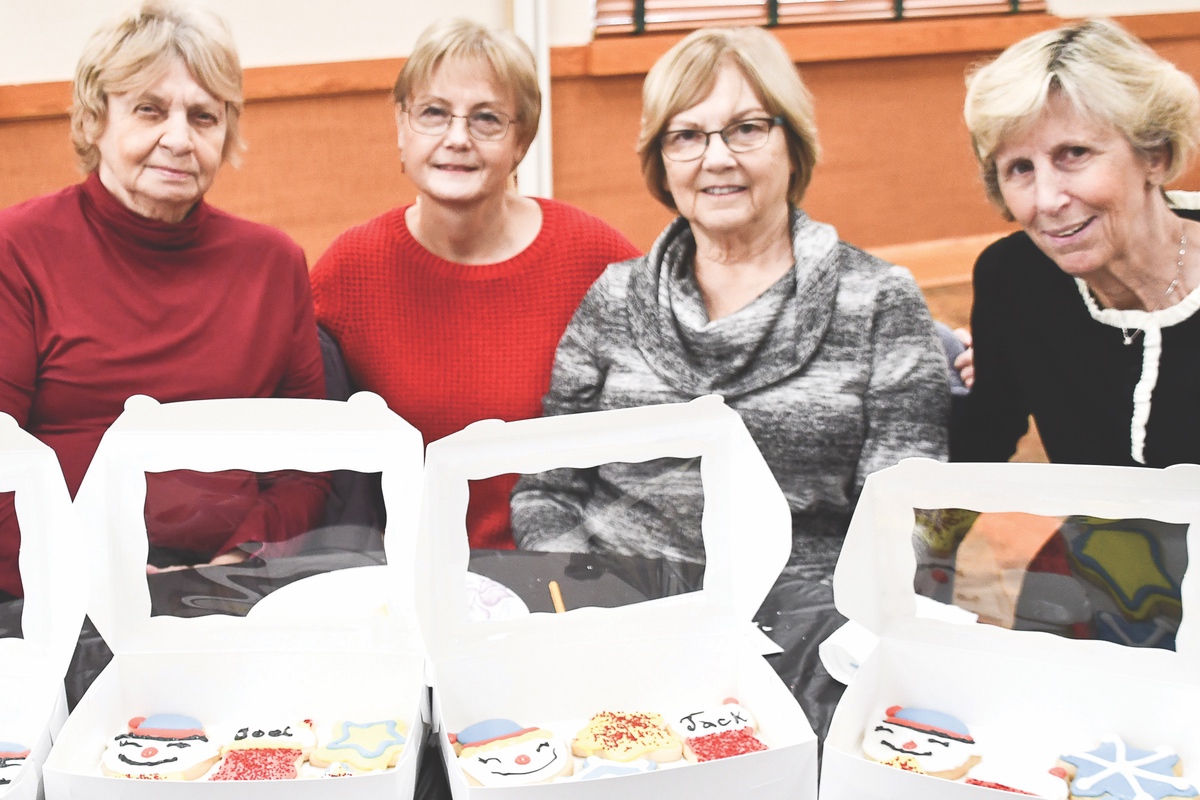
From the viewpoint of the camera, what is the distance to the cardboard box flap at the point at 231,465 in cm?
103

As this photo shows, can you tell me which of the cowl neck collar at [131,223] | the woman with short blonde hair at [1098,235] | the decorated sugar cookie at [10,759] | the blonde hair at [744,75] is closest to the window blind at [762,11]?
the blonde hair at [744,75]

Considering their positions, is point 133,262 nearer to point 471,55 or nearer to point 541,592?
point 471,55

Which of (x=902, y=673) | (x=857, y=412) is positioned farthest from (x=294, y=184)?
(x=902, y=673)

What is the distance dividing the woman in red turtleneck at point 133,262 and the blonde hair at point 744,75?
0.71 meters

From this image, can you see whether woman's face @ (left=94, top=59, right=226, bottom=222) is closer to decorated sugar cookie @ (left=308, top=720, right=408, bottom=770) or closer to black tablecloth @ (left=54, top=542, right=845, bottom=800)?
black tablecloth @ (left=54, top=542, right=845, bottom=800)

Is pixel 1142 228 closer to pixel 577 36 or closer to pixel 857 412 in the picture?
pixel 857 412

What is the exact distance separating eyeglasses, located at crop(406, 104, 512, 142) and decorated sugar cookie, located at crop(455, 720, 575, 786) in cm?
120

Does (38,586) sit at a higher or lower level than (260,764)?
higher

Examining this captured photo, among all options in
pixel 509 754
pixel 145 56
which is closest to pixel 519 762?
pixel 509 754

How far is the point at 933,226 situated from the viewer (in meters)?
2.44

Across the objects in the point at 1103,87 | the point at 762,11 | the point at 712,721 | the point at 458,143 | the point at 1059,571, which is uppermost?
the point at 762,11

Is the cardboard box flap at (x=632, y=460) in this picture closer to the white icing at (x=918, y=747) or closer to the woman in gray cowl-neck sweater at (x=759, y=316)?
the white icing at (x=918, y=747)

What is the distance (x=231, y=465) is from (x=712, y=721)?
540 mm

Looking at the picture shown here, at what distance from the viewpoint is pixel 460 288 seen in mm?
2012
